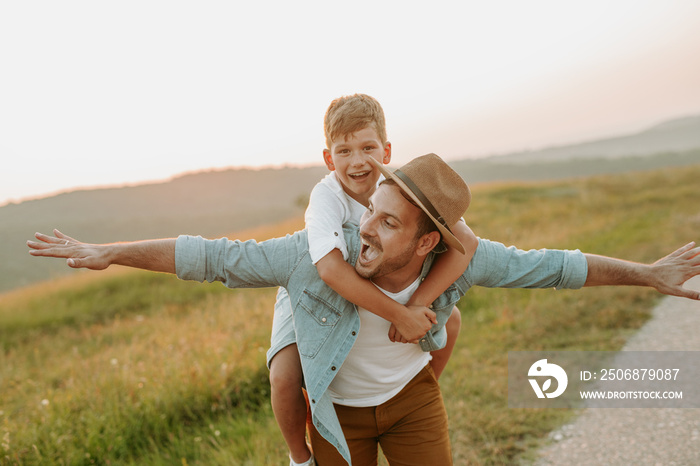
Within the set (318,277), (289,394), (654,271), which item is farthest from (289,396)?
(654,271)

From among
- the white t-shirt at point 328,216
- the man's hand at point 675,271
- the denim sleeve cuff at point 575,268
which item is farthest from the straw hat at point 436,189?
the man's hand at point 675,271

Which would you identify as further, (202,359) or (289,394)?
(202,359)

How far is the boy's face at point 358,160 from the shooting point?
10.2 ft

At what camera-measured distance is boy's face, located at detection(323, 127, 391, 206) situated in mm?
3109

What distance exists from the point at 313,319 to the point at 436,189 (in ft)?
2.67

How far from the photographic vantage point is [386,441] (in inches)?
99.0

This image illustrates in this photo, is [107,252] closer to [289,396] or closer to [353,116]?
[289,396]

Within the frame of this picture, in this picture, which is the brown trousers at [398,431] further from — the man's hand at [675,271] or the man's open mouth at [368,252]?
the man's hand at [675,271]

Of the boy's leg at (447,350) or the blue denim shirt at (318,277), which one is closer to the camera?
the blue denim shirt at (318,277)

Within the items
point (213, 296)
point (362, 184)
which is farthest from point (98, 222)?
point (362, 184)

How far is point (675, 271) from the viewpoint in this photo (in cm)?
239

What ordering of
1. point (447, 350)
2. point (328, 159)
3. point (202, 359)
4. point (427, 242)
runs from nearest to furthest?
1. point (427, 242)
2. point (447, 350)
3. point (328, 159)
4. point (202, 359)

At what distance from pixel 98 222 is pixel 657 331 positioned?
4001 centimetres

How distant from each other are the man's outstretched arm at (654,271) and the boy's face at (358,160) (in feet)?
4.32
